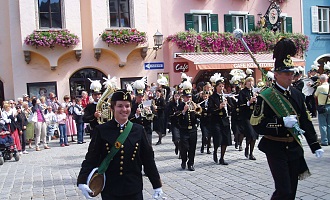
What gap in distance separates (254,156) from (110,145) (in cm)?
684

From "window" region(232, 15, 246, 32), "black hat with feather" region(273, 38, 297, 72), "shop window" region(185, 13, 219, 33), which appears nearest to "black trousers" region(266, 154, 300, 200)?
"black hat with feather" region(273, 38, 297, 72)

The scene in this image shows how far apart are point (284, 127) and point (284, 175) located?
589 mm

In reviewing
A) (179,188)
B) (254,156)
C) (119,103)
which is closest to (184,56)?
(254,156)

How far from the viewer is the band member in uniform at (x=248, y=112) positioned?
9988 millimetres

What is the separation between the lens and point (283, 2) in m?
26.0

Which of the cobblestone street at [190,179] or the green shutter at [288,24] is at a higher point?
the green shutter at [288,24]

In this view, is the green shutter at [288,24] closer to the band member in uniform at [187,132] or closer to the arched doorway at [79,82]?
the arched doorway at [79,82]

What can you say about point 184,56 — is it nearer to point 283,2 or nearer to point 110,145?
point 283,2

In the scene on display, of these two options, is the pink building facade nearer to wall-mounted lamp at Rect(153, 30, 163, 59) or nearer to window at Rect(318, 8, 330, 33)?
wall-mounted lamp at Rect(153, 30, 163, 59)

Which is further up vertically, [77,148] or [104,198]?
[104,198]

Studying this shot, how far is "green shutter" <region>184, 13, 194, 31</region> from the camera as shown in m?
23.2

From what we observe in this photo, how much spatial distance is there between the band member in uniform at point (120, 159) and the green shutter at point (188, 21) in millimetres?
19321

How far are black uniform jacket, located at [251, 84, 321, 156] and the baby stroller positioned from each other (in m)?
9.12

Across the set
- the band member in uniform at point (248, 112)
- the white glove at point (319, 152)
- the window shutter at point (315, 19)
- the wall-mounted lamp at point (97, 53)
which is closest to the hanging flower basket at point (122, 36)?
the wall-mounted lamp at point (97, 53)
